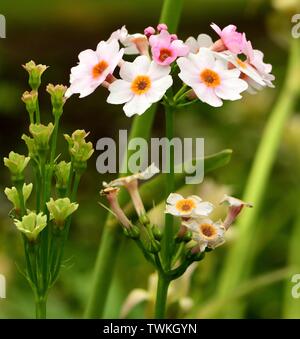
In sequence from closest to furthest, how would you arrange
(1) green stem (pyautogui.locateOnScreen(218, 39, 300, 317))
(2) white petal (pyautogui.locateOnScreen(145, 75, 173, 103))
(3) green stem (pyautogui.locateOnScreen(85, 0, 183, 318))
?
(2) white petal (pyautogui.locateOnScreen(145, 75, 173, 103))
(3) green stem (pyautogui.locateOnScreen(85, 0, 183, 318))
(1) green stem (pyautogui.locateOnScreen(218, 39, 300, 317))

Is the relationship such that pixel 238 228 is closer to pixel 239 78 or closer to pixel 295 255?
pixel 295 255

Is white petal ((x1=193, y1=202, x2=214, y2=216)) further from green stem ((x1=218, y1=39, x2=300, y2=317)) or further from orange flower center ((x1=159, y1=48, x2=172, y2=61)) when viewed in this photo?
green stem ((x1=218, y1=39, x2=300, y2=317))

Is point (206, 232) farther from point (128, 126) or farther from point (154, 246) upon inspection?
point (128, 126)

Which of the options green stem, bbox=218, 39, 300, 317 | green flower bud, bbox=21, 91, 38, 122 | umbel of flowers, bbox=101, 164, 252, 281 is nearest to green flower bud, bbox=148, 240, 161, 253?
umbel of flowers, bbox=101, 164, 252, 281

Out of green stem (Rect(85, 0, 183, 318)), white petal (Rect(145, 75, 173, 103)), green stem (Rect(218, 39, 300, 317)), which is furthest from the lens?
green stem (Rect(218, 39, 300, 317))

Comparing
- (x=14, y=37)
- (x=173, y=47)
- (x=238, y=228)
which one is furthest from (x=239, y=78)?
(x=14, y=37)

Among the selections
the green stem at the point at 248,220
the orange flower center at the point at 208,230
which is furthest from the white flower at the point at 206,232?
the green stem at the point at 248,220

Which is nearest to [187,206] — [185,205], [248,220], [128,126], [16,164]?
[185,205]
